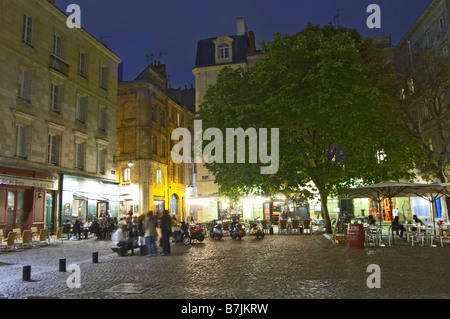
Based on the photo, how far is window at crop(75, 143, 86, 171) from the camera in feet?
85.5

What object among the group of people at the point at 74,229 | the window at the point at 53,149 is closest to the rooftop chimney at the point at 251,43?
the window at the point at 53,149

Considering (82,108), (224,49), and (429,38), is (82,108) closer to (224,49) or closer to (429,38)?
(224,49)

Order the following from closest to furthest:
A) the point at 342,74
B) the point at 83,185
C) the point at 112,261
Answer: the point at 112,261 < the point at 342,74 < the point at 83,185

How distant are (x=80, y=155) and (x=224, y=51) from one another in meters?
16.9

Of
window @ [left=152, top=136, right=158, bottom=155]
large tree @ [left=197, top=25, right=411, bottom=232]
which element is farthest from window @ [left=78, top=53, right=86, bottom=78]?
large tree @ [left=197, top=25, right=411, bottom=232]

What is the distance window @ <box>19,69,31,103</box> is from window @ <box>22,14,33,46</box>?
1.78 metres

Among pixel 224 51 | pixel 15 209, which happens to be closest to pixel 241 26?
pixel 224 51

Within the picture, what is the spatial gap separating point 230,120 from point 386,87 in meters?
9.39

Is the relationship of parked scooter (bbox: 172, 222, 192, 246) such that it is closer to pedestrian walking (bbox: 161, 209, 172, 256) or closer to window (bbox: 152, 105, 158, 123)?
pedestrian walking (bbox: 161, 209, 172, 256)

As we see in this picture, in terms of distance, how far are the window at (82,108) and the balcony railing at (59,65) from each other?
246 cm

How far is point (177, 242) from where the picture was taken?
1916 centimetres

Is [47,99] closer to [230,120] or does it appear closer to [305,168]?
[230,120]

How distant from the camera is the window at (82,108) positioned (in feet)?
87.4
